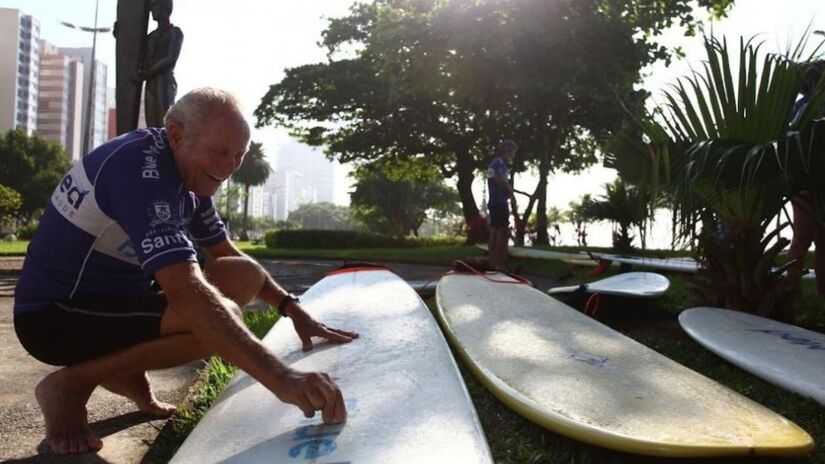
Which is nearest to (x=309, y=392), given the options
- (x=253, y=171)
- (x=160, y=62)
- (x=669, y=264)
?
(x=669, y=264)

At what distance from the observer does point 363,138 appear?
781 inches

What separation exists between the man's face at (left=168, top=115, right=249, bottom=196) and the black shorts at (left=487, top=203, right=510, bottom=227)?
219 inches

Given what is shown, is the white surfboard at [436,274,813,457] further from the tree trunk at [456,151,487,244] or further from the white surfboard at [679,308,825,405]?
the tree trunk at [456,151,487,244]

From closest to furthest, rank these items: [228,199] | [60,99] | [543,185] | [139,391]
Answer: [139,391] < [543,185] < [228,199] < [60,99]

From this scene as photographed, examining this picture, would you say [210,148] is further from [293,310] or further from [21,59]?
[21,59]

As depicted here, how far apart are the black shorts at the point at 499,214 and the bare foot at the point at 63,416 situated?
570cm

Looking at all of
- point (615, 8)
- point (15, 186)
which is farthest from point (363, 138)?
point (15, 186)

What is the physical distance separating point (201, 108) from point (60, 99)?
12590cm

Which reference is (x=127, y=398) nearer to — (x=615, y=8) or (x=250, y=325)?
(x=250, y=325)

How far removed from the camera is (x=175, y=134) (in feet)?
5.56

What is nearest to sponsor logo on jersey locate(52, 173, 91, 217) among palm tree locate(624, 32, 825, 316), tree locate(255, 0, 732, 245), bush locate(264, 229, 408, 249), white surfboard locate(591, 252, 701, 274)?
palm tree locate(624, 32, 825, 316)

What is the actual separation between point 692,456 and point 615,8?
12.9 meters

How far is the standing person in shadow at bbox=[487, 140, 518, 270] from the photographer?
22.9 ft

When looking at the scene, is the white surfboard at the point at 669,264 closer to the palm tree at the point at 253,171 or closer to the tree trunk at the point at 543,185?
the tree trunk at the point at 543,185
